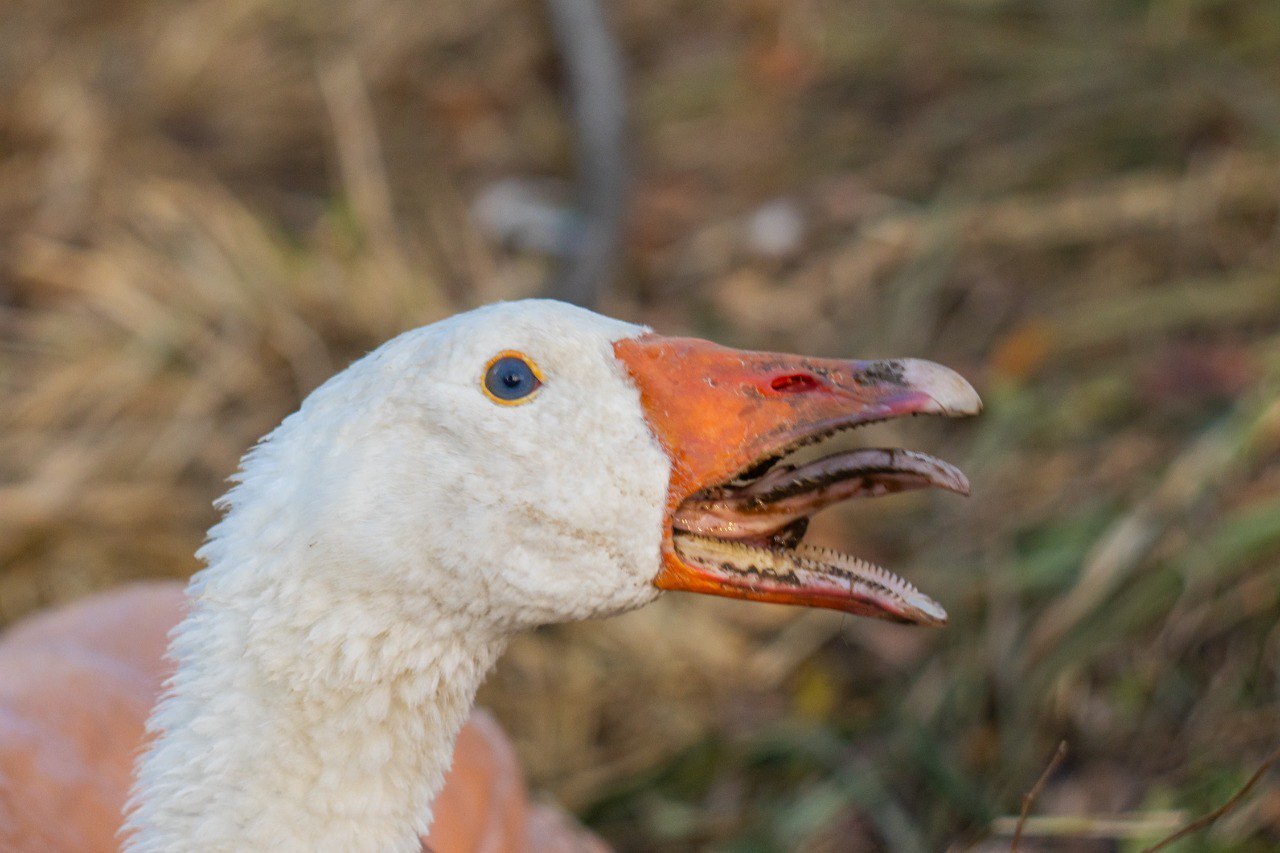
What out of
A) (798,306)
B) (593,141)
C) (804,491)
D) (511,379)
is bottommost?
(804,491)

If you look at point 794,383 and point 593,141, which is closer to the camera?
point 794,383

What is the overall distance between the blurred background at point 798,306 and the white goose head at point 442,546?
1.29m

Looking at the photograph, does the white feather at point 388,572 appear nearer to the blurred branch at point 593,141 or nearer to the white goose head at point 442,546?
the white goose head at point 442,546

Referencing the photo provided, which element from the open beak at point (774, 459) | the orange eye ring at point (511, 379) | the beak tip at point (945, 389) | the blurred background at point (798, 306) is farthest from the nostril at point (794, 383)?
the blurred background at point (798, 306)

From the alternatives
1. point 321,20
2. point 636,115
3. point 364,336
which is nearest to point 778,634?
point 364,336

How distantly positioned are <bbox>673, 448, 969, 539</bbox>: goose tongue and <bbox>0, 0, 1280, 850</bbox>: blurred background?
1176 mm

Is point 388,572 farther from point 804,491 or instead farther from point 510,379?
point 804,491

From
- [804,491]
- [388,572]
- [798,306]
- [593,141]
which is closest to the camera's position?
[388,572]

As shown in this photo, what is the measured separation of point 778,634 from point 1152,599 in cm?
98

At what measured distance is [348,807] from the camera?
1651 mm

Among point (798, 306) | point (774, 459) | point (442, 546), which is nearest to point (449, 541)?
point (442, 546)

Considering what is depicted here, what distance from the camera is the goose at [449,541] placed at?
1607mm

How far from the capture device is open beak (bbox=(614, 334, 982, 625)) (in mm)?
1631

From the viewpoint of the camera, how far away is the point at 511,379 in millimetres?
1647
